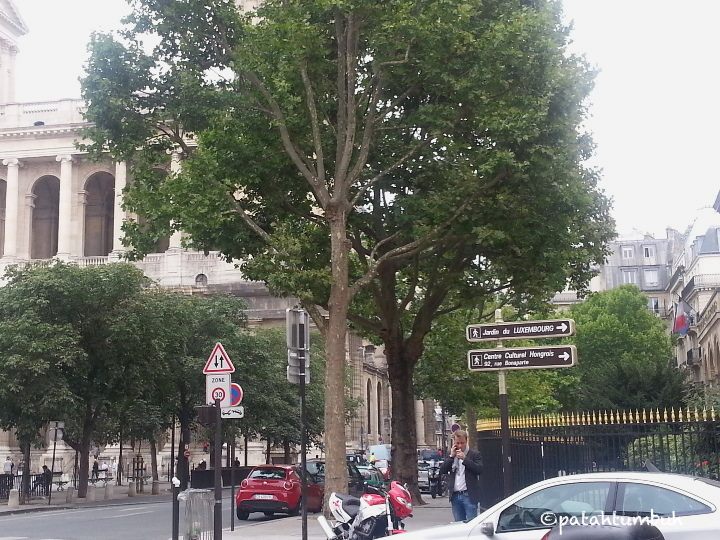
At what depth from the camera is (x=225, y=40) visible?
18.3m

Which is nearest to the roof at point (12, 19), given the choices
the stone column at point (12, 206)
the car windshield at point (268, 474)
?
the stone column at point (12, 206)

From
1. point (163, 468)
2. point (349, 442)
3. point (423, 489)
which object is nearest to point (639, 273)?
point (349, 442)

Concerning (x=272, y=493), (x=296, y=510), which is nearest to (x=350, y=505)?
(x=272, y=493)

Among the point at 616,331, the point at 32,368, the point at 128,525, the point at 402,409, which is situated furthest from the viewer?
the point at 616,331

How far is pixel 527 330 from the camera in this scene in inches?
560

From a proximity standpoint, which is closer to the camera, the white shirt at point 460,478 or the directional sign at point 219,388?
the white shirt at point 460,478

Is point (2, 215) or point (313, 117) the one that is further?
point (2, 215)

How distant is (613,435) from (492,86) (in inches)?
259

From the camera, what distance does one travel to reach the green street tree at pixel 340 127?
16.8 meters

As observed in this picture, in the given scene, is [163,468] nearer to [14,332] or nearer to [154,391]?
[154,391]

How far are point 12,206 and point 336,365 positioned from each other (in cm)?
5873

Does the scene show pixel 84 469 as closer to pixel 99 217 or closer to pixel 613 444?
pixel 613 444

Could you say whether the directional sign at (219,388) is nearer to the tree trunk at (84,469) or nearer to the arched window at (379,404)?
the tree trunk at (84,469)

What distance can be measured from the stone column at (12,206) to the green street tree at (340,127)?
5270 centimetres
